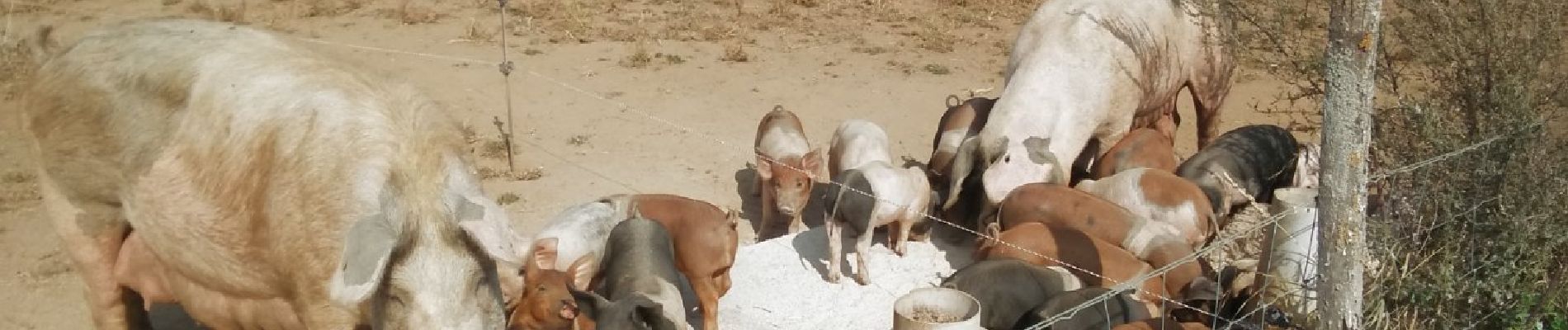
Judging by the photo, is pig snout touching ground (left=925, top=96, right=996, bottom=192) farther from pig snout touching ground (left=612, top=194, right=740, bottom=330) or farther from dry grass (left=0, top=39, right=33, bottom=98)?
dry grass (left=0, top=39, right=33, bottom=98)

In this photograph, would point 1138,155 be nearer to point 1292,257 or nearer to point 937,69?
point 1292,257

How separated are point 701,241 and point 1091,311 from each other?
186 cm

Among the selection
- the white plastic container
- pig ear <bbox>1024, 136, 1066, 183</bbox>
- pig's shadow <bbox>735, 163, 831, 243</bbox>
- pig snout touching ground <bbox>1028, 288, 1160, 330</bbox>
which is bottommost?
pig's shadow <bbox>735, 163, 831, 243</bbox>

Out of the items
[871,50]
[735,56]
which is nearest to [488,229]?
[735,56]

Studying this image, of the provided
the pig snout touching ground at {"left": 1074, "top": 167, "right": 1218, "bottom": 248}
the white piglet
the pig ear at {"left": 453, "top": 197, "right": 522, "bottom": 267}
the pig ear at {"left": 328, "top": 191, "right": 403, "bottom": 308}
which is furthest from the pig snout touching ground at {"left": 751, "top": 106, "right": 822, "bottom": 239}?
the pig ear at {"left": 328, "top": 191, "right": 403, "bottom": 308}

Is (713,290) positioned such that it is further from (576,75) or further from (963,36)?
(963,36)

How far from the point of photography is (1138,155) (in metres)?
7.17

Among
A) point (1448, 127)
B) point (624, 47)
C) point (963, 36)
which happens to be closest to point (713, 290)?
point (1448, 127)

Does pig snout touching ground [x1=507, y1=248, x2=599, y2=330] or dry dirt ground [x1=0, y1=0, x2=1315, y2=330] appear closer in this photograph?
pig snout touching ground [x1=507, y1=248, x2=599, y2=330]

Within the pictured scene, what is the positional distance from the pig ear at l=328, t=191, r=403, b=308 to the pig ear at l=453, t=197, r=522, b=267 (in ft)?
0.50

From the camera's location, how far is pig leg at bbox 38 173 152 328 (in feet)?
14.2

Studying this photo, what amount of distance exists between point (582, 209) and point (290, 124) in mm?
2955

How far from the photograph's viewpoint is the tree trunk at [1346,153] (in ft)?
11.9

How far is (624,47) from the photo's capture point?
1128 centimetres
